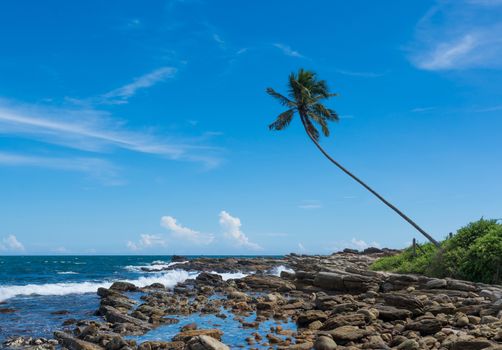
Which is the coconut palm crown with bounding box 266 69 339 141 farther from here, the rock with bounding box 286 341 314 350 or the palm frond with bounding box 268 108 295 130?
the rock with bounding box 286 341 314 350

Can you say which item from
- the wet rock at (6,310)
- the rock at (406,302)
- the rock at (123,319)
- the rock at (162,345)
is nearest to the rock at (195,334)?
the rock at (162,345)

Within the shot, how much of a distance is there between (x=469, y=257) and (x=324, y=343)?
15613mm

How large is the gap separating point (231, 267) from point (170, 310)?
1413 inches

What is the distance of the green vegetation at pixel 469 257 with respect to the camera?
23.7m

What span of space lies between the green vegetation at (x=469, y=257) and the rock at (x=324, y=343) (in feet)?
47.0

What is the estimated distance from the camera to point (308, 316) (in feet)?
56.3

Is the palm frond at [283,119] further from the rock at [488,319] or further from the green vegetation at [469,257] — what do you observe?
the rock at [488,319]

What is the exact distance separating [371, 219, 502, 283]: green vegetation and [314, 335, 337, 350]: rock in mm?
14322

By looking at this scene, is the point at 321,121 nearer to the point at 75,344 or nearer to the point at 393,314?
the point at 393,314

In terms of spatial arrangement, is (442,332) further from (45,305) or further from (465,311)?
(45,305)

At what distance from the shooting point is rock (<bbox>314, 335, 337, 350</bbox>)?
1294 centimetres

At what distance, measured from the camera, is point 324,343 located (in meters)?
13.1

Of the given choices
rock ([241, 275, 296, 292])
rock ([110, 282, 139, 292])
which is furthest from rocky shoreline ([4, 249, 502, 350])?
rock ([110, 282, 139, 292])

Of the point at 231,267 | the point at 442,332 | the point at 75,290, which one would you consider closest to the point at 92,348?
the point at 442,332
